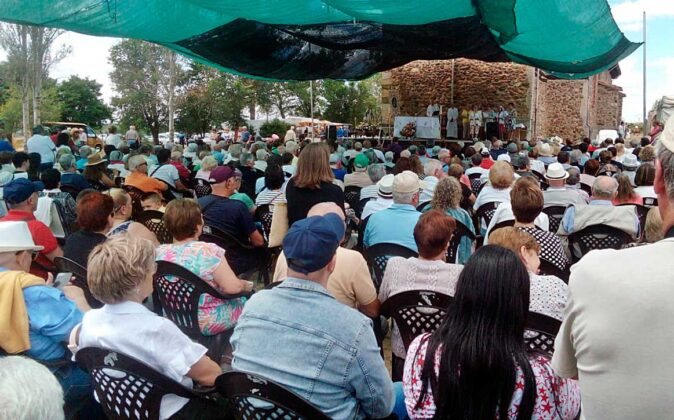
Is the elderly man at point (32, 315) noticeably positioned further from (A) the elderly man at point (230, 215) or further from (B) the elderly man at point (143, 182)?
(B) the elderly man at point (143, 182)

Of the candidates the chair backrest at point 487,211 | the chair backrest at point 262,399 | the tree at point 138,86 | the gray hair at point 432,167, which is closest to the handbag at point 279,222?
the chair backrest at point 487,211

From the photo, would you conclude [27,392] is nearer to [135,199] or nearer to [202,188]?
[135,199]

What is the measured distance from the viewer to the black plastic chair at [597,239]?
3877 mm

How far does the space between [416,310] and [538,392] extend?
822 mm

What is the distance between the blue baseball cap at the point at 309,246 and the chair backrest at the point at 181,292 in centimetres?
107

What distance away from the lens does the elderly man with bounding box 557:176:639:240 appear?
13.0 ft

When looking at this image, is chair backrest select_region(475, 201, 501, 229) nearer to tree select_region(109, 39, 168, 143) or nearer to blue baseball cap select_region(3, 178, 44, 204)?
blue baseball cap select_region(3, 178, 44, 204)

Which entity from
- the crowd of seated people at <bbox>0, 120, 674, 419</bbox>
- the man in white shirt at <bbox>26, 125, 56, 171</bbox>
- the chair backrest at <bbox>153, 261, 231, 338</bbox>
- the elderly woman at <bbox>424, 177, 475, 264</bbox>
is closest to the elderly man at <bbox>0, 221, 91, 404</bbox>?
the crowd of seated people at <bbox>0, 120, 674, 419</bbox>

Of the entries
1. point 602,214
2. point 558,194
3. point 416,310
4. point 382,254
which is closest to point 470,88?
point 558,194

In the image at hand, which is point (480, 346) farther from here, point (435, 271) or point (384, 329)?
point (384, 329)

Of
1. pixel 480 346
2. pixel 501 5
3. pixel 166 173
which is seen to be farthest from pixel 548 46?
pixel 480 346

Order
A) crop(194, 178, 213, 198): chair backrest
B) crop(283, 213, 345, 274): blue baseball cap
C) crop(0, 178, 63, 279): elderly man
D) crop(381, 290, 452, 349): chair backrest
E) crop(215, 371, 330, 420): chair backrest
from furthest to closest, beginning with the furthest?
crop(194, 178, 213, 198): chair backrest → crop(0, 178, 63, 279): elderly man → crop(381, 290, 452, 349): chair backrest → crop(283, 213, 345, 274): blue baseball cap → crop(215, 371, 330, 420): chair backrest

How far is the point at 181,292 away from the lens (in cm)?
281

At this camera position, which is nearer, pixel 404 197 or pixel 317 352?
pixel 317 352
